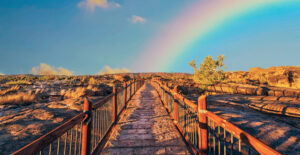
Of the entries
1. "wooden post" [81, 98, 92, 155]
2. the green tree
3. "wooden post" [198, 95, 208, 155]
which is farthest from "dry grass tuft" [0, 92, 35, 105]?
the green tree

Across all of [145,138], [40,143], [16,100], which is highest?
[40,143]

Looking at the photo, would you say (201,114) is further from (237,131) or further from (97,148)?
(97,148)

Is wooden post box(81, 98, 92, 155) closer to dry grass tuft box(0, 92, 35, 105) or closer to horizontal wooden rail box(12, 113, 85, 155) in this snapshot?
horizontal wooden rail box(12, 113, 85, 155)

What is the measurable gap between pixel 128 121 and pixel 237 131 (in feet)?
15.9

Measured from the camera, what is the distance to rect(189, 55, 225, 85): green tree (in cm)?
2559

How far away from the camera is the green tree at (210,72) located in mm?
25594

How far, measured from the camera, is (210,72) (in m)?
27.0

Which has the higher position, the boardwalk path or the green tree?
the green tree

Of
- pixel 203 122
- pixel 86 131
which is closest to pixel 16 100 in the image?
pixel 86 131

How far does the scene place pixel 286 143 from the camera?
4.79m

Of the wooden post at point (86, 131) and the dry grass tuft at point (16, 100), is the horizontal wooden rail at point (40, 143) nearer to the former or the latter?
the wooden post at point (86, 131)

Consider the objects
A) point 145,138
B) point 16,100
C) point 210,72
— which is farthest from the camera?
point 210,72

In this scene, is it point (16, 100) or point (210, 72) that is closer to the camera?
point (16, 100)

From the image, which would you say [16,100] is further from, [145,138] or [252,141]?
[252,141]
